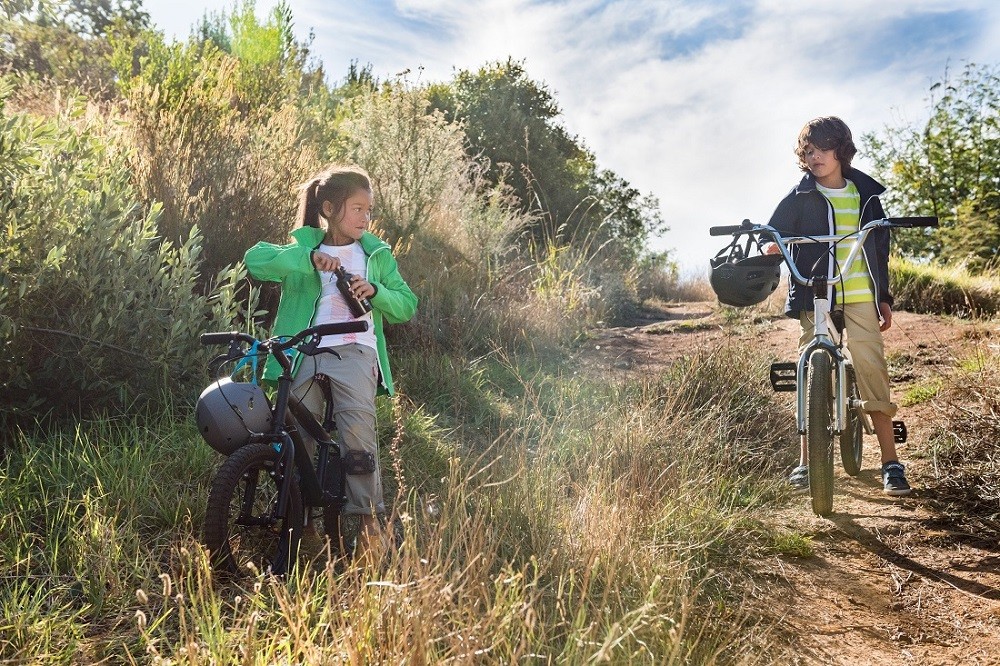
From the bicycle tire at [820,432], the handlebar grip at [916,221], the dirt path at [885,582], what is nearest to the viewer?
the dirt path at [885,582]

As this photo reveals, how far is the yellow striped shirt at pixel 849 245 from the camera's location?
14.8ft

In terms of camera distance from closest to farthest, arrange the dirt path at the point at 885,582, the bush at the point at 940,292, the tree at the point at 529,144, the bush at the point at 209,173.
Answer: the dirt path at the point at 885,582 < the bush at the point at 209,173 < the bush at the point at 940,292 < the tree at the point at 529,144

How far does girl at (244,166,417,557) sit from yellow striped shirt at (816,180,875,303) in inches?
89.6

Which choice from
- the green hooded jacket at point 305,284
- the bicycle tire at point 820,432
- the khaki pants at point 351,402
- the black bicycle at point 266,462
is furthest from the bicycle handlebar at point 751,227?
the black bicycle at point 266,462

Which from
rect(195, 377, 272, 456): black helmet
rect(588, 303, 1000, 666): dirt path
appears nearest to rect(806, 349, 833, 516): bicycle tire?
rect(588, 303, 1000, 666): dirt path

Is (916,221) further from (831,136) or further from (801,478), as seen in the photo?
(801,478)

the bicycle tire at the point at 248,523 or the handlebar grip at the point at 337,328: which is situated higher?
the handlebar grip at the point at 337,328

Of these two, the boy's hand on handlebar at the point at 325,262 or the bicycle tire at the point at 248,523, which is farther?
the boy's hand on handlebar at the point at 325,262

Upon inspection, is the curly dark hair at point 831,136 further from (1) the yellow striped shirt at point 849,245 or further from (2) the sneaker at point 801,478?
(2) the sneaker at point 801,478

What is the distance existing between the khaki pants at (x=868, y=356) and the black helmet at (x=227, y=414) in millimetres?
3100

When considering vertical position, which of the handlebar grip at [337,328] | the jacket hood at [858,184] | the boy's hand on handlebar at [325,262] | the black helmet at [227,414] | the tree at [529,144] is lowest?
the black helmet at [227,414]

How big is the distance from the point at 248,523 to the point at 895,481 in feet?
10.7

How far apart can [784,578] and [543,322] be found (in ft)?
14.9

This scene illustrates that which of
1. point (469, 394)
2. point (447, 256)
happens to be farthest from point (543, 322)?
point (469, 394)
